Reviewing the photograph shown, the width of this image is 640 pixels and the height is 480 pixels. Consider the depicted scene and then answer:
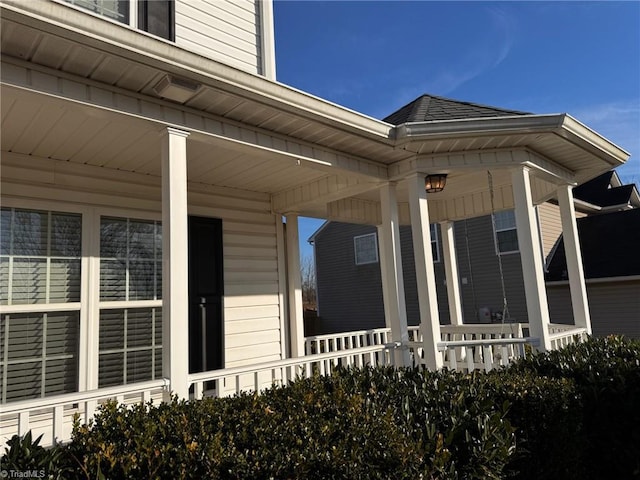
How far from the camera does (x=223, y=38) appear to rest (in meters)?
4.55

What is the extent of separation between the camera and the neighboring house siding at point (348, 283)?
48.5ft

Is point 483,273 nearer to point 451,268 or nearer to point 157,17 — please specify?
point 451,268

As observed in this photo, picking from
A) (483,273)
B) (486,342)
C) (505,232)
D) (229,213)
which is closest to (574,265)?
(486,342)

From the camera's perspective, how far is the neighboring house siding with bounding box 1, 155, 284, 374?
391 centimetres

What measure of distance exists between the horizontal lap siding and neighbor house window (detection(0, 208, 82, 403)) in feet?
7.16

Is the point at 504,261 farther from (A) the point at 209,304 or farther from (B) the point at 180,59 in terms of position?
(B) the point at 180,59

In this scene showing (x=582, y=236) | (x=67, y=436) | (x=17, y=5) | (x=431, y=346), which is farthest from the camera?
(x=582, y=236)

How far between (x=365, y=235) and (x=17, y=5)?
14.4 m

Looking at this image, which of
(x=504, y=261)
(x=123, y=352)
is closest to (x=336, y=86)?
(x=504, y=261)

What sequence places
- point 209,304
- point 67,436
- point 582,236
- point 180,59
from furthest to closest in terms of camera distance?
point 582,236 → point 209,304 → point 67,436 → point 180,59

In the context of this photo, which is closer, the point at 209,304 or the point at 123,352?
the point at 123,352

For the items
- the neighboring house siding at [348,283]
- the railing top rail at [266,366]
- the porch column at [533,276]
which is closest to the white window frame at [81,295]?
the railing top rail at [266,366]

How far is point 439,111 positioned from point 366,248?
36.7ft

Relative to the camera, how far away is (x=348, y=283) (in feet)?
54.4
